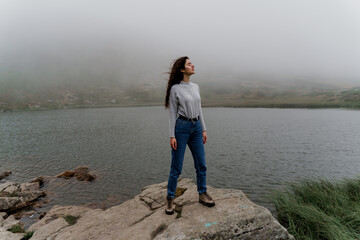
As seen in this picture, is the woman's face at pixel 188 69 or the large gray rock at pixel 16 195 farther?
the large gray rock at pixel 16 195

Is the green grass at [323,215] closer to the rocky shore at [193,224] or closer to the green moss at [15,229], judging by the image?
the rocky shore at [193,224]

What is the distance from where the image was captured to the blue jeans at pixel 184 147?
5607 mm

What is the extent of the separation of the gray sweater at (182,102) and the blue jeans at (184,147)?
179 mm

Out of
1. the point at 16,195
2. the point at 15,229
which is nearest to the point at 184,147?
the point at 15,229

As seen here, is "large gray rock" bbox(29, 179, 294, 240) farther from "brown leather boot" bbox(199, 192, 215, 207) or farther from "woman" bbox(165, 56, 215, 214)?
"woman" bbox(165, 56, 215, 214)

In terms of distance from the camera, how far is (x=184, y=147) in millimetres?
5750

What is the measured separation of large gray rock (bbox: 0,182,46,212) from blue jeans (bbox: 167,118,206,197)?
15.0 metres

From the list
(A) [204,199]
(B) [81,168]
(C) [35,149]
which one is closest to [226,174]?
(A) [204,199]

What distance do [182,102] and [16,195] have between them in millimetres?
17757

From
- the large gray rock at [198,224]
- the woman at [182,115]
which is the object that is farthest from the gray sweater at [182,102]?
the large gray rock at [198,224]

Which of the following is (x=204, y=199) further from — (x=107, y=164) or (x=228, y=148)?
(x=228, y=148)

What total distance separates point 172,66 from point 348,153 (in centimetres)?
3287

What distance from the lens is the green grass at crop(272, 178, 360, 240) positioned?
6.87 meters

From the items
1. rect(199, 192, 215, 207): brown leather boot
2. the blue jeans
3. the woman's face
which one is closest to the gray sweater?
the blue jeans
